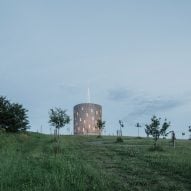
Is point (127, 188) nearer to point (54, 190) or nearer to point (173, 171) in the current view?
point (54, 190)

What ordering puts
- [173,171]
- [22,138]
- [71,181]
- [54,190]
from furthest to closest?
[22,138] → [173,171] → [71,181] → [54,190]

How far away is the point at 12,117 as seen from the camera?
65.3 m

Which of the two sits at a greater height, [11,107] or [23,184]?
[11,107]

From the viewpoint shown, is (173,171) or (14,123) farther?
(14,123)

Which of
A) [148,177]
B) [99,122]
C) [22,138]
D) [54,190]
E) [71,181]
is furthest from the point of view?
[99,122]

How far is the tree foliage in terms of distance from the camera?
64.4 m

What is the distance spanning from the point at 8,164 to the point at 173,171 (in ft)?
32.1

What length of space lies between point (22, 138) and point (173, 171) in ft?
112

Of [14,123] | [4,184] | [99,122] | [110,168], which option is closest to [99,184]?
[4,184]

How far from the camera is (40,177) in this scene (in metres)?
19.4

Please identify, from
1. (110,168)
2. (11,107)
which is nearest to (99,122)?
(11,107)

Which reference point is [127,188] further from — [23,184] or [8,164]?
[8,164]

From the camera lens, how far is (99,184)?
18328 mm

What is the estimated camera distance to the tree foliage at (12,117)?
211 feet
